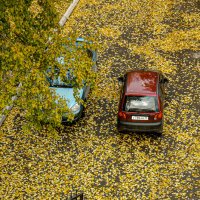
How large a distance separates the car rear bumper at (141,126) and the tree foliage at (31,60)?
3.27 metres

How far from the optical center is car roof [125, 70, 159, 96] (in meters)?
13.6

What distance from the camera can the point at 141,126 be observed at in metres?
13.6

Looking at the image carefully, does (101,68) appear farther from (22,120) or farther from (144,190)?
(144,190)

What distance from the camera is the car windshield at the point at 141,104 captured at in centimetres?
1339

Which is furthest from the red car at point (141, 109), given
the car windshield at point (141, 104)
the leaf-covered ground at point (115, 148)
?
the leaf-covered ground at point (115, 148)

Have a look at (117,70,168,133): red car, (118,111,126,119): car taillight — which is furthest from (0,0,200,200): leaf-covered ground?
(118,111,126,119): car taillight

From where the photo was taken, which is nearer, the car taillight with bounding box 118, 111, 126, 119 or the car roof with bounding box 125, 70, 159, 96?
the car taillight with bounding box 118, 111, 126, 119

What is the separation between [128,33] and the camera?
21.0 m

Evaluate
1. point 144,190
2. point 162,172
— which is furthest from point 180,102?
point 144,190

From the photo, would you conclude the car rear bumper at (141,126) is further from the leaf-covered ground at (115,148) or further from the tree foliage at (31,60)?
the tree foliage at (31,60)

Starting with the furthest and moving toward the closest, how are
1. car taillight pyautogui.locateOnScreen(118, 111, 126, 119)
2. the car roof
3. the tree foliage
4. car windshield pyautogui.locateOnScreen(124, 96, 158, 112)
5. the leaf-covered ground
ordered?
the car roof
car taillight pyautogui.locateOnScreen(118, 111, 126, 119)
car windshield pyautogui.locateOnScreen(124, 96, 158, 112)
the leaf-covered ground
the tree foliage

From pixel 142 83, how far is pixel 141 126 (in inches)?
65.3

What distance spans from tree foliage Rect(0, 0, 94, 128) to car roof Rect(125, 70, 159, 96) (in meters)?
3.08

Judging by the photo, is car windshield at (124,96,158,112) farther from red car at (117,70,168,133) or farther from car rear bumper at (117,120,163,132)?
car rear bumper at (117,120,163,132)
